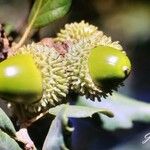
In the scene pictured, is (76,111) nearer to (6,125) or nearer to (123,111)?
(6,125)

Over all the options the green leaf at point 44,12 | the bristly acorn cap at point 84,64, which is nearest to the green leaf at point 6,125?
the bristly acorn cap at point 84,64

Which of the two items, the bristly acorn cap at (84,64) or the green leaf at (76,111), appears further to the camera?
the bristly acorn cap at (84,64)

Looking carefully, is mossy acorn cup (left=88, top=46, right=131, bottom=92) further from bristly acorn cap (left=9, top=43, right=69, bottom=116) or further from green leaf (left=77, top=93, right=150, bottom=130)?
green leaf (left=77, top=93, right=150, bottom=130)

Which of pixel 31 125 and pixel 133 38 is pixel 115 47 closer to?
pixel 31 125

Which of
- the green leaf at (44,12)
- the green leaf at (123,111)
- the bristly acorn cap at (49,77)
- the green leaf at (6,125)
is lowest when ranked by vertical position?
the green leaf at (123,111)

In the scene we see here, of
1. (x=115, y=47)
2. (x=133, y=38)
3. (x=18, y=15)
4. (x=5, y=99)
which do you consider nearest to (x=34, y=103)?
(x=5, y=99)

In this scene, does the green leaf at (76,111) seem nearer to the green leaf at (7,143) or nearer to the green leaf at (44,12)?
the green leaf at (7,143)

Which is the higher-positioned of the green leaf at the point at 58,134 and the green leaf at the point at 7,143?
the green leaf at the point at 7,143
